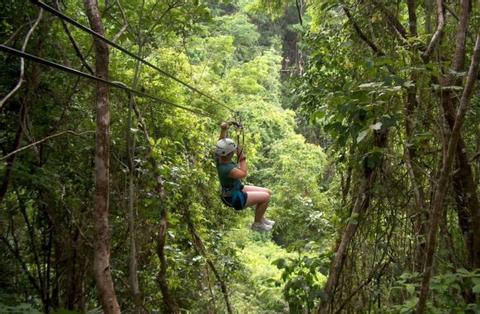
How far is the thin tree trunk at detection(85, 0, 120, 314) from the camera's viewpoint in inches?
108

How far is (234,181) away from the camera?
3.78 metres

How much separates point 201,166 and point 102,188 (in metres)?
3.02

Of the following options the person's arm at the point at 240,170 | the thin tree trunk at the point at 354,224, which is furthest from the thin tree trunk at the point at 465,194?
the person's arm at the point at 240,170

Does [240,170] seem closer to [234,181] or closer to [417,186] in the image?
[234,181]

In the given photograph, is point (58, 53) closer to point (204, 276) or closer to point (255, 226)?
point (255, 226)

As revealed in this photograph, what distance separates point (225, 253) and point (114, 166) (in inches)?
81.3

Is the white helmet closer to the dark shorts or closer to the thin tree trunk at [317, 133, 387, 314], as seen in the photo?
the dark shorts

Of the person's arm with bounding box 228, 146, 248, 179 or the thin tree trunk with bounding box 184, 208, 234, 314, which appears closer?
the person's arm with bounding box 228, 146, 248, 179

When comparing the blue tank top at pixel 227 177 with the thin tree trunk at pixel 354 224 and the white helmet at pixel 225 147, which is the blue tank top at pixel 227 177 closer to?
the white helmet at pixel 225 147

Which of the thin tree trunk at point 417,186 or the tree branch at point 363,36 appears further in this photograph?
the tree branch at point 363,36

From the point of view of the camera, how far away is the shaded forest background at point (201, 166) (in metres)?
2.63

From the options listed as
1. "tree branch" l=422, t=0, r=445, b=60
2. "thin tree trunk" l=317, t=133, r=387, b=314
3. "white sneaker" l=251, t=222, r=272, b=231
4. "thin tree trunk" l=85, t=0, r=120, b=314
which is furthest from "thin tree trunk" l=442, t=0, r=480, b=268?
"thin tree trunk" l=85, t=0, r=120, b=314

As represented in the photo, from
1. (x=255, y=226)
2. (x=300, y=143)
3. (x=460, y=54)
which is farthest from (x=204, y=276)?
(x=300, y=143)

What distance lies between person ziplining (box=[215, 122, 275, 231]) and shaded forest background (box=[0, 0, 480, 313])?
474 millimetres
